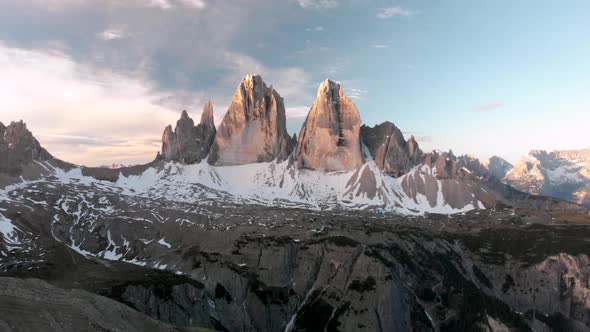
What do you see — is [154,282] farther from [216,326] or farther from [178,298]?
[216,326]

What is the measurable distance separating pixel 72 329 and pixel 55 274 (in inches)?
6223

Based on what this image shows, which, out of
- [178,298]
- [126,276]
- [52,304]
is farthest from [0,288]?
[126,276]

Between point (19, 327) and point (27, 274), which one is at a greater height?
point (19, 327)

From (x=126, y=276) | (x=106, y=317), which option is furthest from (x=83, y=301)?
(x=126, y=276)

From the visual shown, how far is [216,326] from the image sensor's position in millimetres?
193375

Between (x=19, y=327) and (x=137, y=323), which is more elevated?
(x=19, y=327)

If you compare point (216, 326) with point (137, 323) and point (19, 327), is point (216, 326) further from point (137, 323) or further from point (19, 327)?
point (19, 327)

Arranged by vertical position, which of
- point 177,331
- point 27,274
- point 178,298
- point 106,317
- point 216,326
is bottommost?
point 216,326

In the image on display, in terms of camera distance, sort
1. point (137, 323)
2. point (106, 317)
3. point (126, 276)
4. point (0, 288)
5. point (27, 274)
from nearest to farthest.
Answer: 1. point (0, 288)
2. point (106, 317)
3. point (137, 323)
4. point (27, 274)
5. point (126, 276)

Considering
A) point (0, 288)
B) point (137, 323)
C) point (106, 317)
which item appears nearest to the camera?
point (0, 288)

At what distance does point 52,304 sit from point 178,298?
130466mm

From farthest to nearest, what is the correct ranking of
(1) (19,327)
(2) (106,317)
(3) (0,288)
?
1. (2) (106,317)
2. (3) (0,288)
3. (1) (19,327)

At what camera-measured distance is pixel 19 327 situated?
5675 centimetres

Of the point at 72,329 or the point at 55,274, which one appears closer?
the point at 72,329
